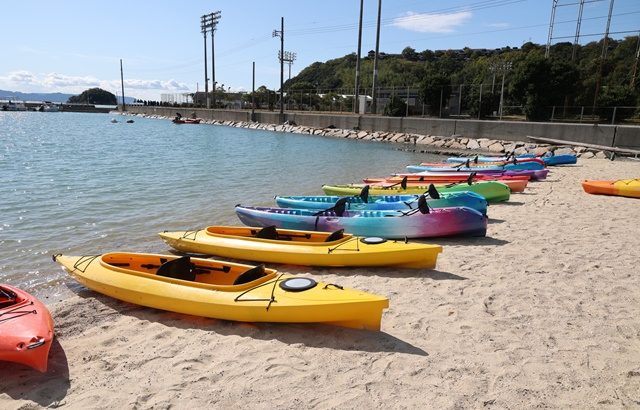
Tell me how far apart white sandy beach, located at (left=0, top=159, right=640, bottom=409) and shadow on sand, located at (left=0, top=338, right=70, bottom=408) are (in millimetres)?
12

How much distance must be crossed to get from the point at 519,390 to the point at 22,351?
3.94m

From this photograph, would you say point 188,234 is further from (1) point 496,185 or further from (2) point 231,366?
(1) point 496,185

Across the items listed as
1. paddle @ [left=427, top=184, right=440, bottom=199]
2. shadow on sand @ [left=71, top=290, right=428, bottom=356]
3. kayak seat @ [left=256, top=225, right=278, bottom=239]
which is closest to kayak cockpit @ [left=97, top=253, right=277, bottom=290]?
shadow on sand @ [left=71, top=290, right=428, bottom=356]

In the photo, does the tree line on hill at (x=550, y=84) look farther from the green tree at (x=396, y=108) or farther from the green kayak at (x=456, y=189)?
the green kayak at (x=456, y=189)

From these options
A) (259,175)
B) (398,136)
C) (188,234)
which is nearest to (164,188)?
(259,175)

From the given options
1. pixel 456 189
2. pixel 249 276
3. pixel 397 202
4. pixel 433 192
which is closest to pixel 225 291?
pixel 249 276

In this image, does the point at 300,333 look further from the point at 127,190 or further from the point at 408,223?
the point at 127,190

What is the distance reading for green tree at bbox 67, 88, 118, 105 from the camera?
143 m

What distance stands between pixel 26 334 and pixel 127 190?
385 inches

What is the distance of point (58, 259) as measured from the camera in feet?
18.9

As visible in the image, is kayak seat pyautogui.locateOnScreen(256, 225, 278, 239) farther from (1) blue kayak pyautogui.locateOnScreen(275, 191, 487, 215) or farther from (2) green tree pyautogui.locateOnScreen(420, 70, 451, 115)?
(2) green tree pyautogui.locateOnScreen(420, 70, 451, 115)

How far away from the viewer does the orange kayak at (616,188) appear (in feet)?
34.9

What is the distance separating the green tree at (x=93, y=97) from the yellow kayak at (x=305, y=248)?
519 feet

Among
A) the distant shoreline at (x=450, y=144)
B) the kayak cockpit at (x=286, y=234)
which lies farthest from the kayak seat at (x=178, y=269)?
the distant shoreline at (x=450, y=144)
